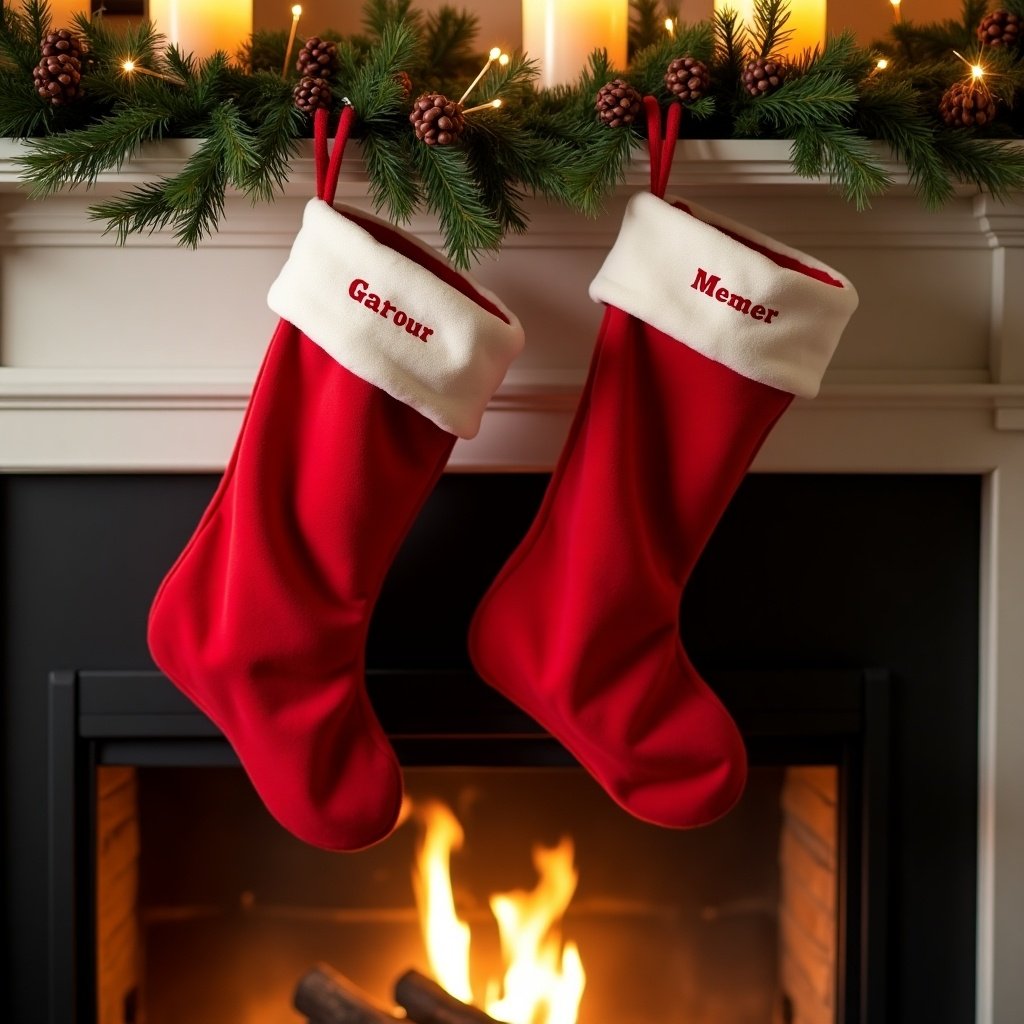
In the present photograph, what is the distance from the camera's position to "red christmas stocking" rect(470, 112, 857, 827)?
1.04m

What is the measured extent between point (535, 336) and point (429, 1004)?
2.84ft

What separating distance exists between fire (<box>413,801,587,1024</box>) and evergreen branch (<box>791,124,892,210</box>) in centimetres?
92

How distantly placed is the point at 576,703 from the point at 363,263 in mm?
507

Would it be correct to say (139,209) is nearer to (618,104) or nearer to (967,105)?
(618,104)

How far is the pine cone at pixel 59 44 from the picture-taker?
1049mm

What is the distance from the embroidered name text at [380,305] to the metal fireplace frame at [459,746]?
45cm

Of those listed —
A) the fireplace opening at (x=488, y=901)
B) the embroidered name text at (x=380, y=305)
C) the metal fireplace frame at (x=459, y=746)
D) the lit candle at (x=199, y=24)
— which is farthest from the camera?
the fireplace opening at (x=488, y=901)

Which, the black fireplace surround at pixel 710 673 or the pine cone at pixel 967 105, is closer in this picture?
the pine cone at pixel 967 105

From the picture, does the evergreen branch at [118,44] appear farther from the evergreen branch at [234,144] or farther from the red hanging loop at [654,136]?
the red hanging loop at [654,136]

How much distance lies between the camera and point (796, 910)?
4.65 ft

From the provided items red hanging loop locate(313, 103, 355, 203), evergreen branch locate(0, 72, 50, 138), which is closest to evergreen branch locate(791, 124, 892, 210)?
red hanging loop locate(313, 103, 355, 203)

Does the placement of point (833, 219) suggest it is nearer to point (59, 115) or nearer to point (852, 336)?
point (852, 336)

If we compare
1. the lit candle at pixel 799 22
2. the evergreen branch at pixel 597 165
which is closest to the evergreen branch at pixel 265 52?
the evergreen branch at pixel 597 165

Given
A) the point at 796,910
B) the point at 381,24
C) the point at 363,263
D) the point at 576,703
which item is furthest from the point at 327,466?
the point at 796,910
